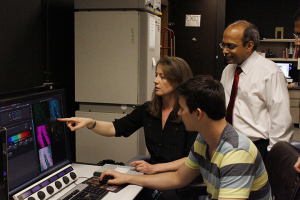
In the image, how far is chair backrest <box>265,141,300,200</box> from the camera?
135 centimetres

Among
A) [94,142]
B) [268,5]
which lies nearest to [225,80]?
[94,142]

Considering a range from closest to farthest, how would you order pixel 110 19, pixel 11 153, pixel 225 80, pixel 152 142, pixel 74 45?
pixel 11 153
pixel 152 142
pixel 225 80
pixel 110 19
pixel 74 45

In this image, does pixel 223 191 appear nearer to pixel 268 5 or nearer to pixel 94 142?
pixel 94 142

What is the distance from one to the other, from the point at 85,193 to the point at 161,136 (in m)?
0.75

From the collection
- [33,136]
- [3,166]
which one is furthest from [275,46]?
[3,166]

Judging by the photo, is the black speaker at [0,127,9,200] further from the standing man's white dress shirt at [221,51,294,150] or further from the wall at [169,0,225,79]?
the wall at [169,0,225,79]

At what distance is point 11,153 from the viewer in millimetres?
1286

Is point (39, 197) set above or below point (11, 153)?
below

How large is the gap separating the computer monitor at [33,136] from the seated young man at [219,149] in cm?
61

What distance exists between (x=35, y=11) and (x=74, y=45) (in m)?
0.61

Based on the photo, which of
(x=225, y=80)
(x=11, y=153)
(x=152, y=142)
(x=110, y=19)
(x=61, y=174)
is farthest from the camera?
(x=110, y=19)

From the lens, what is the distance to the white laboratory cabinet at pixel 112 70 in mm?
2949

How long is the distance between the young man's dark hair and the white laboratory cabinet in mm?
1571

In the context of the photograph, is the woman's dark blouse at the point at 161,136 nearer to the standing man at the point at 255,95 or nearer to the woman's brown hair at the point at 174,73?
the woman's brown hair at the point at 174,73
